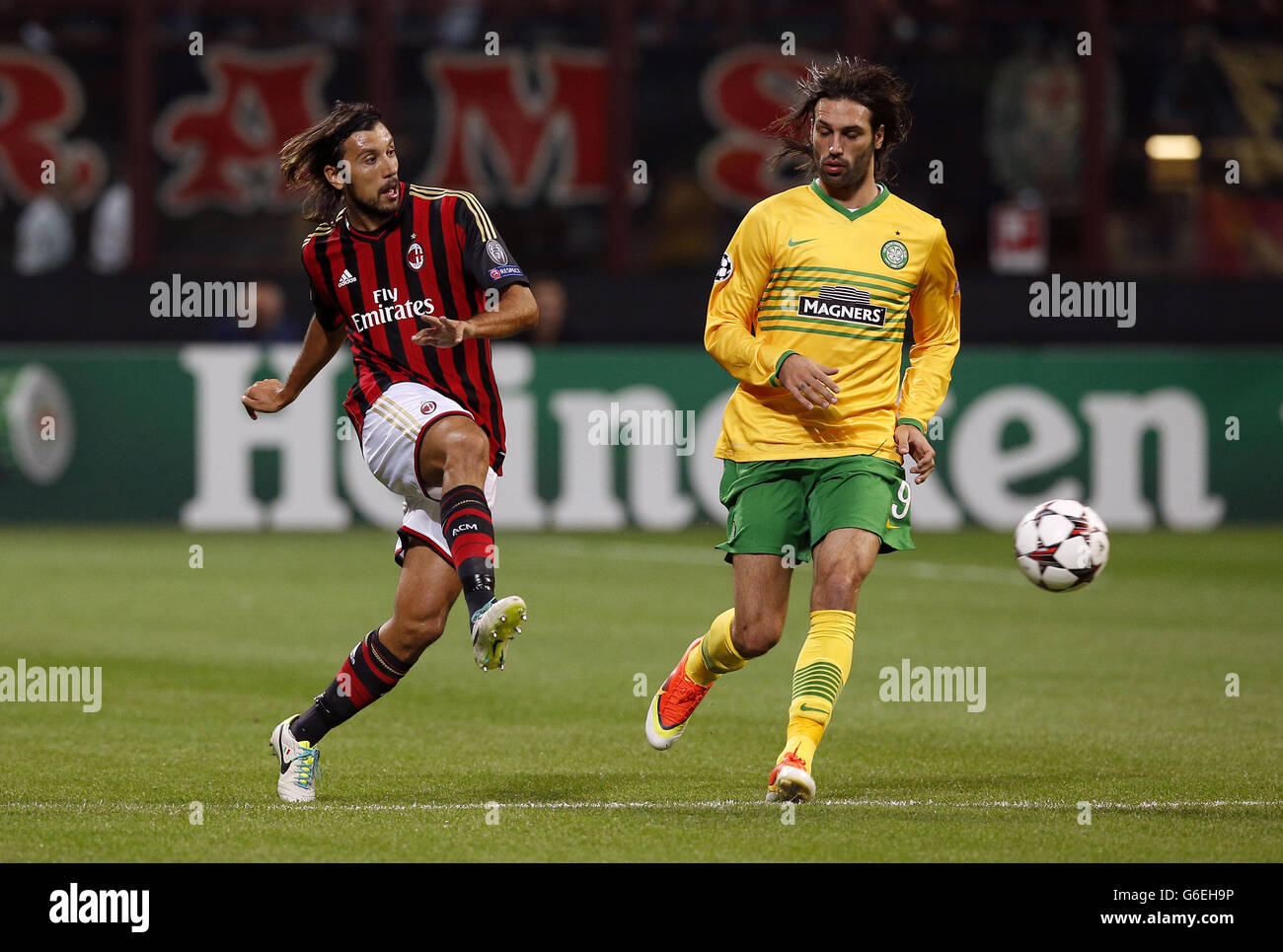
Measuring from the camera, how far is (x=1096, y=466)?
56.5 ft

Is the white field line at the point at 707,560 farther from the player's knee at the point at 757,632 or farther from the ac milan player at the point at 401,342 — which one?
the ac milan player at the point at 401,342

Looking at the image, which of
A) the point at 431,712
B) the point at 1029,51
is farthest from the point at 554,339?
the point at 431,712

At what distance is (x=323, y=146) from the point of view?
22.1 feet

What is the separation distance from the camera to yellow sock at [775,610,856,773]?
6395 millimetres

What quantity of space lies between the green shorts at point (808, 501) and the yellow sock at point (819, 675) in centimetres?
31

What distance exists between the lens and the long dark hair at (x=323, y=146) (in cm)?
670

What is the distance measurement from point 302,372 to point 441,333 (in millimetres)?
992

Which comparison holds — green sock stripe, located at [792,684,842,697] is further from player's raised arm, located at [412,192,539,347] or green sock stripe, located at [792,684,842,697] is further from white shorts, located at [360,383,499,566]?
player's raised arm, located at [412,192,539,347]

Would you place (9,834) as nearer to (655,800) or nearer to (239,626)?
(655,800)

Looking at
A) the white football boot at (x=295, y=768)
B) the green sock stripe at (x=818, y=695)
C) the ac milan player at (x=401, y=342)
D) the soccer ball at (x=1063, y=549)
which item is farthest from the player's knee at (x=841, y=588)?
the white football boot at (x=295, y=768)

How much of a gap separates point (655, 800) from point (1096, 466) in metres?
11.1

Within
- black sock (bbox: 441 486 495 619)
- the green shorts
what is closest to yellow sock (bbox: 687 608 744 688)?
the green shorts

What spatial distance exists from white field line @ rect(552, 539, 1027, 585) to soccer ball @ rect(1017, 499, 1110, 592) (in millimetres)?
5983

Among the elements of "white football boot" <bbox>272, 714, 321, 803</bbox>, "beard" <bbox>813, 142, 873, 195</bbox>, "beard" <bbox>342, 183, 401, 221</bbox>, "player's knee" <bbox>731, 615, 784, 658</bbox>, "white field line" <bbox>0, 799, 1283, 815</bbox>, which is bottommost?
"white field line" <bbox>0, 799, 1283, 815</bbox>
